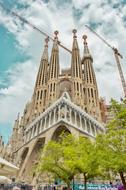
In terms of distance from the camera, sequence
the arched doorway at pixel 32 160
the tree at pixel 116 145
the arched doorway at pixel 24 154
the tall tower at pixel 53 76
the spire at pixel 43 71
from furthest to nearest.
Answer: the spire at pixel 43 71
the tall tower at pixel 53 76
the arched doorway at pixel 24 154
the arched doorway at pixel 32 160
the tree at pixel 116 145

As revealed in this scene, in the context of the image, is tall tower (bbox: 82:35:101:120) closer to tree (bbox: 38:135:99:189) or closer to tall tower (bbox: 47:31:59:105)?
tall tower (bbox: 47:31:59:105)

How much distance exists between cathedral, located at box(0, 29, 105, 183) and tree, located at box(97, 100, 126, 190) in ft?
99.2

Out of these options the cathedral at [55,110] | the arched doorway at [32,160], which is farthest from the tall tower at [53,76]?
the arched doorway at [32,160]

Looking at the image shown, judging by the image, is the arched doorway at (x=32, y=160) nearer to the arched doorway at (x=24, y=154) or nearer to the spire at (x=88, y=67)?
the arched doorway at (x=24, y=154)

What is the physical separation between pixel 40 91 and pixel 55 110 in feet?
72.4

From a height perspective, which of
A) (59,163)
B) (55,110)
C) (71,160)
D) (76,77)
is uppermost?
(76,77)

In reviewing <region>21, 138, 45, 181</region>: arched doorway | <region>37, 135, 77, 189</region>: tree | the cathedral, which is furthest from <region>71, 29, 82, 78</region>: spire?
<region>37, 135, 77, 189</region>: tree

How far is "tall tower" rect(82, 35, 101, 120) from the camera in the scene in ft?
Answer: 238

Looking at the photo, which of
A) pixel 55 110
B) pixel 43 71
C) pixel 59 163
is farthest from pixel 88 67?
pixel 59 163

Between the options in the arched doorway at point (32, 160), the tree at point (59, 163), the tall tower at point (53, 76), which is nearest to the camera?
the tree at point (59, 163)

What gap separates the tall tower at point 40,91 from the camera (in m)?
74.3

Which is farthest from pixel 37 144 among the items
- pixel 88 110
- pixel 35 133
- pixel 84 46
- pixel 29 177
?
pixel 84 46

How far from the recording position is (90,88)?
254 ft

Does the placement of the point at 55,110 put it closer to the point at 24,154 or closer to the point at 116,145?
the point at 24,154
